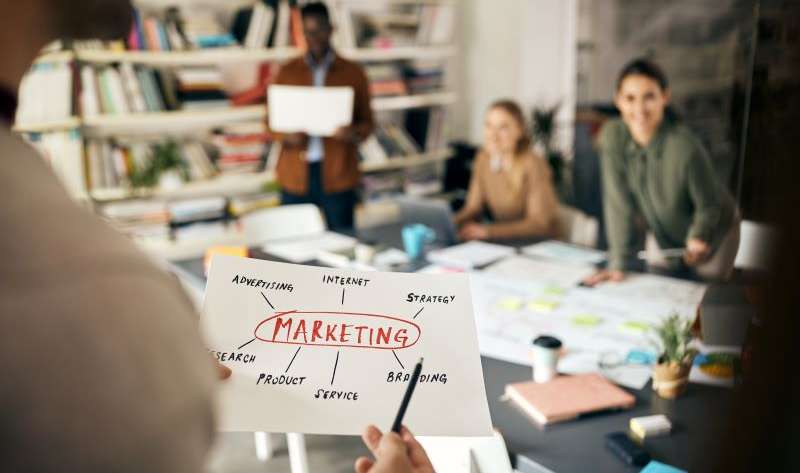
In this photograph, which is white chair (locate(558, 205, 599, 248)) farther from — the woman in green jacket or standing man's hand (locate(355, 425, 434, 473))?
standing man's hand (locate(355, 425, 434, 473))

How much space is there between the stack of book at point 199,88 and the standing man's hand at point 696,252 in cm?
272

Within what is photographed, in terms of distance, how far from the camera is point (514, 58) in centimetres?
462

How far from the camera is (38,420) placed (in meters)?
0.34

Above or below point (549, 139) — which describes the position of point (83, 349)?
above

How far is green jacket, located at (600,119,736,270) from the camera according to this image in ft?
7.72

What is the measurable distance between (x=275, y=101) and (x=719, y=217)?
2.14 metres

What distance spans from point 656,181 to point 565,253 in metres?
0.44

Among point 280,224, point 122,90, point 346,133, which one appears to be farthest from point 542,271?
point 122,90

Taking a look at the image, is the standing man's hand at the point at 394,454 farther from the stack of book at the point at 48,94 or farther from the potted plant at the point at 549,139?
the potted plant at the point at 549,139

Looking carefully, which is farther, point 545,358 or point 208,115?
point 208,115

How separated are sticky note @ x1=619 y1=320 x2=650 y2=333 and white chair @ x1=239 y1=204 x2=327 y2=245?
1580 millimetres

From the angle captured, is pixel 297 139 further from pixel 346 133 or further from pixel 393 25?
pixel 393 25

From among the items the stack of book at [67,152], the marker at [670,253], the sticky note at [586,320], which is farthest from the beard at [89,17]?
the stack of book at [67,152]

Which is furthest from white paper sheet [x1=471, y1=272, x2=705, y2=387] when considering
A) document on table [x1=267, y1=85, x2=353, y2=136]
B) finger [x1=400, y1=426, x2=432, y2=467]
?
document on table [x1=267, y1=85, x2=353, y2=136]
